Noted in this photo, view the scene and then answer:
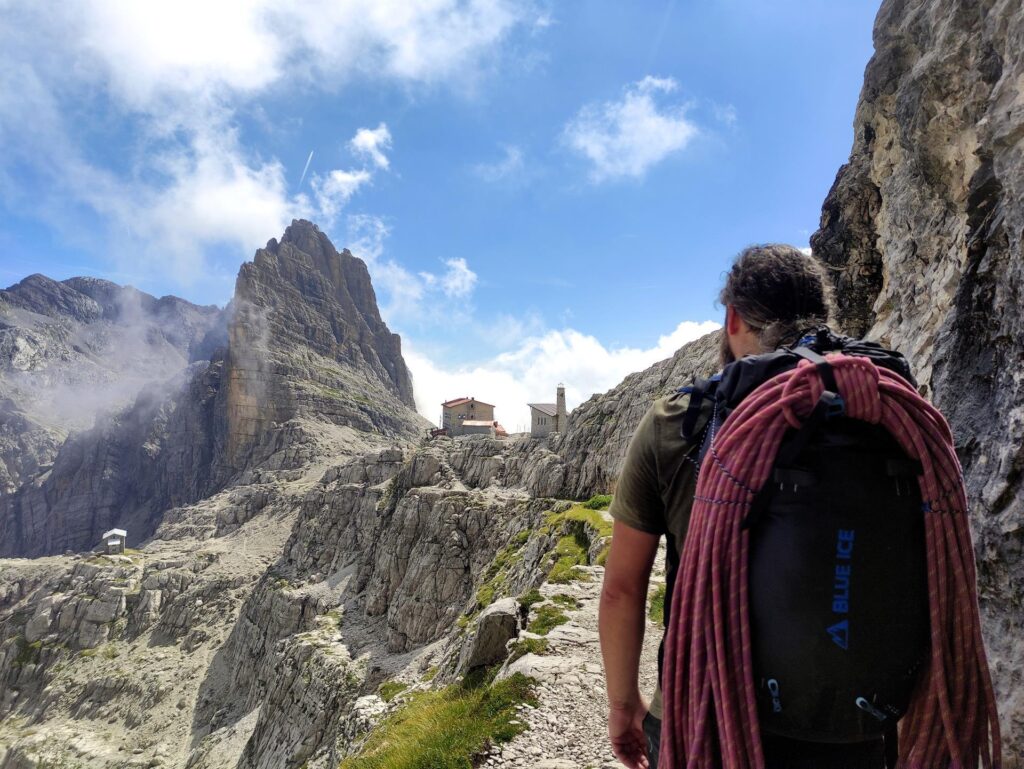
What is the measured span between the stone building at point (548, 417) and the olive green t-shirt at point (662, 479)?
71.2m

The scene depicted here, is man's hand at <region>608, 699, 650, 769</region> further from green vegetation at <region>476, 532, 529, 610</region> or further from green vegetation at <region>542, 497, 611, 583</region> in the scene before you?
green vegetation at <region>476, 532, 529, 610</region>

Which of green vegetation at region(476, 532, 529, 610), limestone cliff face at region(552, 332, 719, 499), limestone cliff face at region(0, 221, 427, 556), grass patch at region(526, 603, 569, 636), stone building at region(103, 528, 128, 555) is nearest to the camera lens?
grass patch at region(526, 603, 569, 636)

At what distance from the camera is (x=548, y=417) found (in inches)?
3196

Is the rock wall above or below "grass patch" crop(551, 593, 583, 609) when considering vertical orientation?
above

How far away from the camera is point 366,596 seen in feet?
195

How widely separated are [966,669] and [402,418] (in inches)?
7644

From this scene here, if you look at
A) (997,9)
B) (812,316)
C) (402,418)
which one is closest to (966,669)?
(812,316)

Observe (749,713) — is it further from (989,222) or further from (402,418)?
(402,418)

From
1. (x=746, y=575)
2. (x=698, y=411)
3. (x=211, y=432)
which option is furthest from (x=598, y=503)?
(x=211, y=432)

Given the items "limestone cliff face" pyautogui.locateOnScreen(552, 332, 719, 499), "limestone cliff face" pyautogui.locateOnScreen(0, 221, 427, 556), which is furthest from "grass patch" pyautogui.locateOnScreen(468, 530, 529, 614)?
"limestone cliff face" pyautogui.locateOnScreen(0, 221, 427, 556)

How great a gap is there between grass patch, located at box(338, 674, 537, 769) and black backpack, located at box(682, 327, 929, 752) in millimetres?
6706

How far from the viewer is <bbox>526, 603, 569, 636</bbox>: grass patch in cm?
1235

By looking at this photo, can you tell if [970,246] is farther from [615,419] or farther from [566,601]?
[615,419]

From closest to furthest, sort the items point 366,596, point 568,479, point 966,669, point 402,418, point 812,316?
1. point 966,669
2. point 812,316
3. point 568,479
4. point 366,596
5. point 402,418
